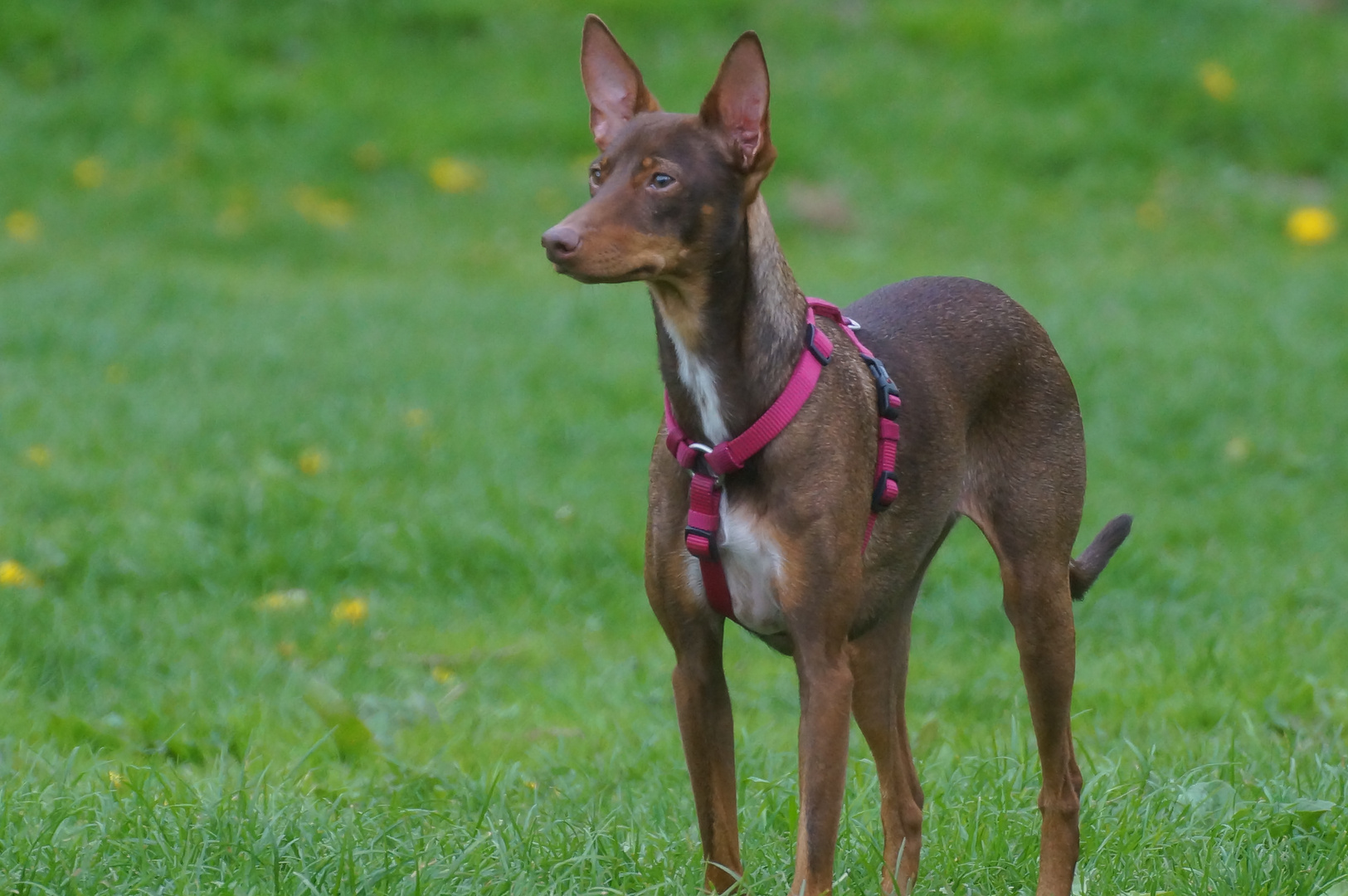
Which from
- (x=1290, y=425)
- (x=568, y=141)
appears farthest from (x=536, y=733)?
(x=568, y=141)

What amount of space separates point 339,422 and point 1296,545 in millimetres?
3767

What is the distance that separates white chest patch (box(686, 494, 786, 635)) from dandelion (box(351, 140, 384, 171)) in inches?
332

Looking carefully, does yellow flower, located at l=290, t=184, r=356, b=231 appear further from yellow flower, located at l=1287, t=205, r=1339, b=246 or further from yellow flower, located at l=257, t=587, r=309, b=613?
yellow flower, located at l=1287, t=205, r=1339, b=246

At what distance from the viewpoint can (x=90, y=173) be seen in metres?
10.4

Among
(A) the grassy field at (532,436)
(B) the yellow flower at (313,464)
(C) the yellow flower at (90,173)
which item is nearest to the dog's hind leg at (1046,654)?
(A) the grassy field at (532,436)

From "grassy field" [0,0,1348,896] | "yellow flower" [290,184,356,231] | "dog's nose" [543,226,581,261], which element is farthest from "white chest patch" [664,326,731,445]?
"yellow flower" [290,184,356,231]

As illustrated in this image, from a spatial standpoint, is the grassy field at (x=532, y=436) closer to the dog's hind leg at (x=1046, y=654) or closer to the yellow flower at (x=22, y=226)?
the yellow flower at (x=22, y=226)

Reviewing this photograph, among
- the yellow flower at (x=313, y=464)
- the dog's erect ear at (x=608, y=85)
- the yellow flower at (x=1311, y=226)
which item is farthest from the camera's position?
the yellow flower at (x=1311, y=226)

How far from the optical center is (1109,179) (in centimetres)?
1093

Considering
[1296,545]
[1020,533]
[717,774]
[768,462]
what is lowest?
[1296,545]

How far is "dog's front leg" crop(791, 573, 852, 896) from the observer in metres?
2.80

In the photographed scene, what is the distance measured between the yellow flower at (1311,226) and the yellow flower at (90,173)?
299 inches

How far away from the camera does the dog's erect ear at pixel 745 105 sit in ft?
9.39

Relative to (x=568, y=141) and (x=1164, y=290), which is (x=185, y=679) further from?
(x=568, y=141)
